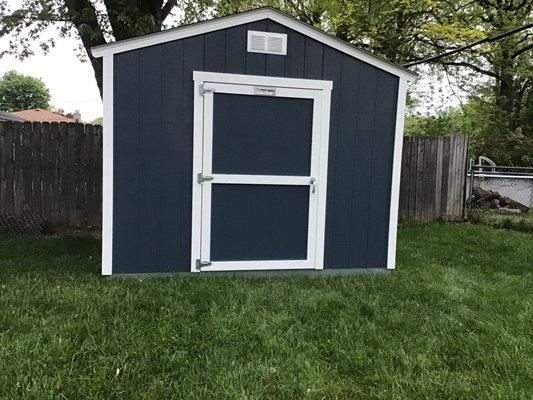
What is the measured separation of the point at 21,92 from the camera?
56281 millimetres

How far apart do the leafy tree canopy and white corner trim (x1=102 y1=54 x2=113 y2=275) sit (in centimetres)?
5454

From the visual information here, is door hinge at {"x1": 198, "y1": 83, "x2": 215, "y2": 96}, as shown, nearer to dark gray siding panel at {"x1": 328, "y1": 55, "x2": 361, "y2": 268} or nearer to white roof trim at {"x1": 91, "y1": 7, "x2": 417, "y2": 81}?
white roof trim at {"x1": 91, "y1": 7, "x2": 417, "y2": 81}

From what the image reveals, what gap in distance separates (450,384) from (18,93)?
6167 centimetres

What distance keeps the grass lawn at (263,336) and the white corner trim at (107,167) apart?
27cm

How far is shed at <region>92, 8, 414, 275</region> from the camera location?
15.7 ft

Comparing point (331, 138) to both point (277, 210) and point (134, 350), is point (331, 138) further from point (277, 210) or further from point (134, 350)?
point (134, 350)

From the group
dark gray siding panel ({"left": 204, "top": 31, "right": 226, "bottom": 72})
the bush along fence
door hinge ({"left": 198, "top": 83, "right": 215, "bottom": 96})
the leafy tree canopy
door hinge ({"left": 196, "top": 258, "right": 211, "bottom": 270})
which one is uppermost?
the leafy tree canopy

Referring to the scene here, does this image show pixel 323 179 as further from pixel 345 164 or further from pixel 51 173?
pixel 51 173

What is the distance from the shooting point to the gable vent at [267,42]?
4922mm

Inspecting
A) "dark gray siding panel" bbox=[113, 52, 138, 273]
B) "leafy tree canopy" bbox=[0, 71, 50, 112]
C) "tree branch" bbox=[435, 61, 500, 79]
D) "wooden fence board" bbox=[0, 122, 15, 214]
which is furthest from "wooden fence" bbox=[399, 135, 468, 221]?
"leafy tree canopy" bbox=[0, 71, 50, 112]

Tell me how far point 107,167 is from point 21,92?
193 feet

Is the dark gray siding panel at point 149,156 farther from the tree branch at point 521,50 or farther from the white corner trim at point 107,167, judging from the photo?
the tree branch at point 521,50

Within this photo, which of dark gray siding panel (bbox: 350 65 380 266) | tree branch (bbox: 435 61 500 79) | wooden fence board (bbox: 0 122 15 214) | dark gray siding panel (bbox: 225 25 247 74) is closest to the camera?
dark gray siding panel (bbox: 225 25 247 74)

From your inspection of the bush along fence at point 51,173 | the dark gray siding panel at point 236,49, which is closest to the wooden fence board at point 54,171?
the bush along fence at point 51,173
